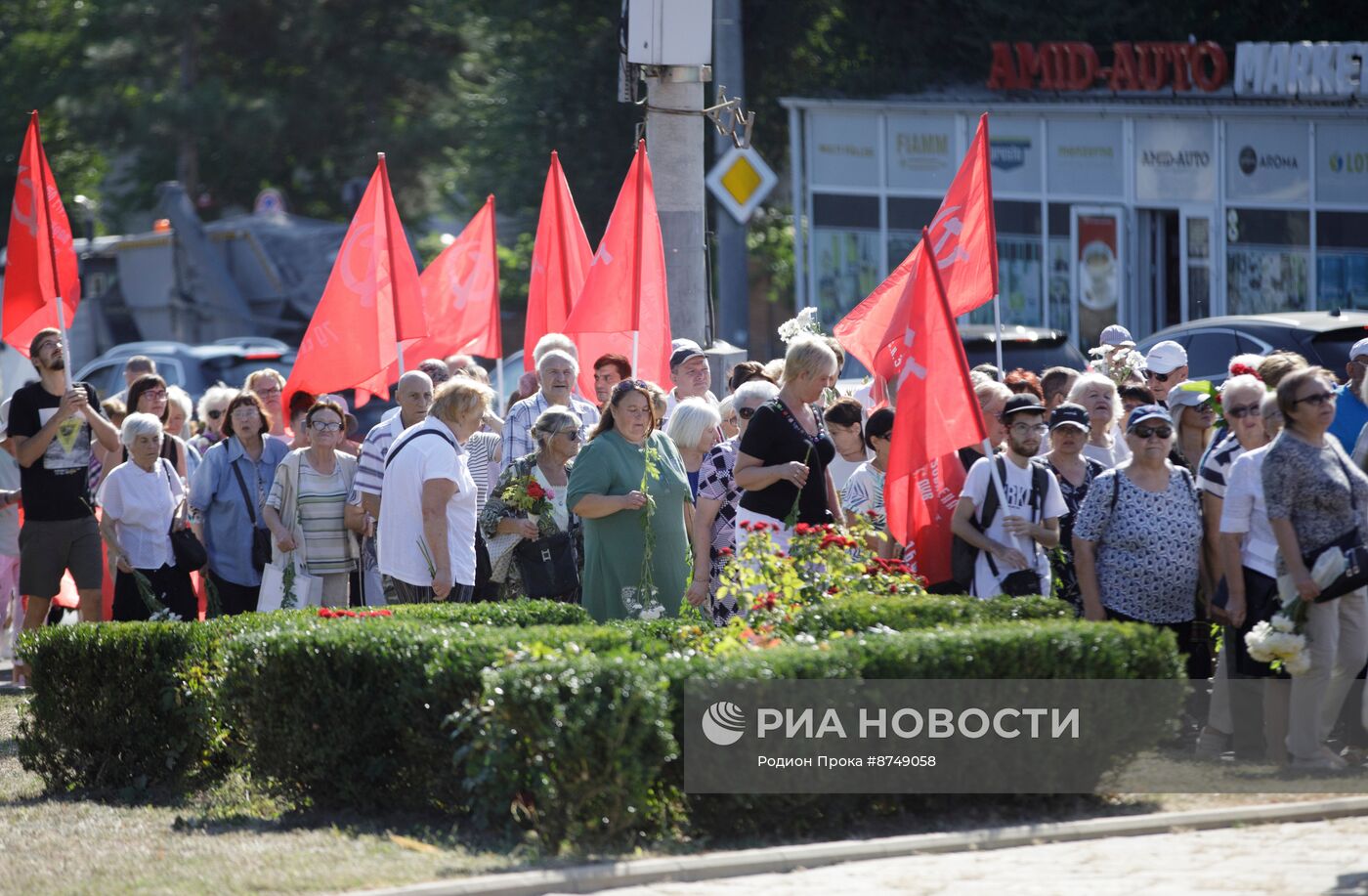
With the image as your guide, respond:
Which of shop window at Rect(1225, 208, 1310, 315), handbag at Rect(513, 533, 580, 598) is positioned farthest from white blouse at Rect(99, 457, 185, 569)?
shop window at Rect(1225, 208, 1310, 315)

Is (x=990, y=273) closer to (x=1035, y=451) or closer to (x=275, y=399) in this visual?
(x=1035, y=451)

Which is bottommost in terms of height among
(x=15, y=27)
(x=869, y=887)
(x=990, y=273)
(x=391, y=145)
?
(x=869, y=887)

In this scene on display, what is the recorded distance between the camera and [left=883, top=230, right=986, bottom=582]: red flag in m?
8.20

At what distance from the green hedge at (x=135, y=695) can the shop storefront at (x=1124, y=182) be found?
16953mm

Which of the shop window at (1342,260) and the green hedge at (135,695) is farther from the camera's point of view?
the shop window at (1342,260)

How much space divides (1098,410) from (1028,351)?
25.2 ft

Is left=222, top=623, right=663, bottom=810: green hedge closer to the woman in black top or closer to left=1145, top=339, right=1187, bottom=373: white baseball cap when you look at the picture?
the woman in black top

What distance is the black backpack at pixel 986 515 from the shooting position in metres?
8.14

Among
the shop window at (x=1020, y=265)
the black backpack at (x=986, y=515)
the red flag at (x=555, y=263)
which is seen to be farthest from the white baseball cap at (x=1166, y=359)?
the shop window at (x=1020, y=265)

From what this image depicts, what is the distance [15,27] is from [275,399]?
41644 mm

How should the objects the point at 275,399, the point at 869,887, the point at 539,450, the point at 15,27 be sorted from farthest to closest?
the point at 15,27, the point at 275,399, the point at 539,450, the point at 869,887

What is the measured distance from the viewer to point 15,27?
49.7m

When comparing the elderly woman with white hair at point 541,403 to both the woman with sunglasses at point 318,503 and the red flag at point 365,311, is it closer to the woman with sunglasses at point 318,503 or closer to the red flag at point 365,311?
the woman with sunglasses at point 318,503

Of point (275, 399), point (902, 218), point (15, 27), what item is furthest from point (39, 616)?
point (15, 27)
